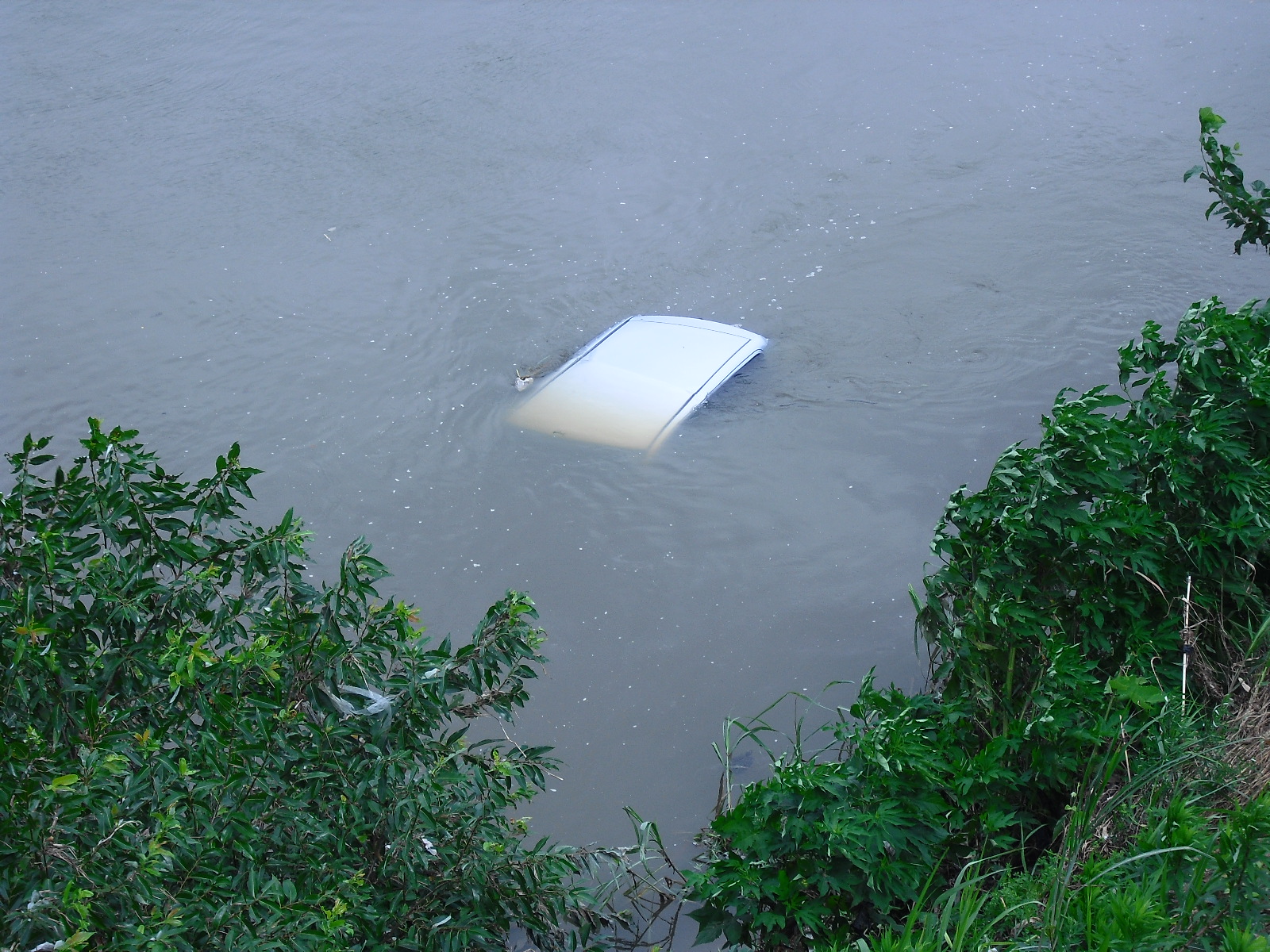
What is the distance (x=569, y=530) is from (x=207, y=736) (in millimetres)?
2768

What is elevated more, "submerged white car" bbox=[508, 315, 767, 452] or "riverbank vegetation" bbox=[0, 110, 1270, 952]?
"riverbank vegetation" bbox=[0, 110, 1270, 952]

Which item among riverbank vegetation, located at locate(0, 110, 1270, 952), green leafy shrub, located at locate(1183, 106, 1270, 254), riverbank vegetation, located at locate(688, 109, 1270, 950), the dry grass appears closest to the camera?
riverbank vegetation, located at locate(0, 110, 1270, 952)

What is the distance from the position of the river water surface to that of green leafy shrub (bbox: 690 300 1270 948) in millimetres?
973

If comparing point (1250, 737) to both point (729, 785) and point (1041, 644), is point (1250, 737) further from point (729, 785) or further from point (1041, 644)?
point (729, 785)

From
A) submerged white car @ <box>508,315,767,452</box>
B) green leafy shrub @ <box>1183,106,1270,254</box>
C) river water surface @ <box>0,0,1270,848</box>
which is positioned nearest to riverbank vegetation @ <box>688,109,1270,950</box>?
green leafy shrub @ <box>1183,106,1270,254</box>

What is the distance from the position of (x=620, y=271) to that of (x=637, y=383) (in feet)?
4.33

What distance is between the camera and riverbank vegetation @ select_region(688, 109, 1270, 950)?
7.30ft

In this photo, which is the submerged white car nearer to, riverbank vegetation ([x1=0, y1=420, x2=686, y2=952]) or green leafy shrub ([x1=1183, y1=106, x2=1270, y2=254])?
green leafy shrub ([x1=1183, y1=106, x2=1270, y2=254])

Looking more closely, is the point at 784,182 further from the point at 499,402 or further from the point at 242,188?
the point at 242,188

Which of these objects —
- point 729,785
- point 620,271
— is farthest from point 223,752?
point 620,271

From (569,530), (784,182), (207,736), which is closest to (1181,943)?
(207,736)

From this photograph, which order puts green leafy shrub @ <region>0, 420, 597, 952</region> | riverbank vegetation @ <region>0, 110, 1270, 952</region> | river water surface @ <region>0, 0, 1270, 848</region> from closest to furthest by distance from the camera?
green leafy shrub @ <region>0, 420, 597, 952</region>, riverbank vegetation @ <region>0, 110, 1270, 952</region>, river water surface @ <region>0, 0, 1270, 848</region>

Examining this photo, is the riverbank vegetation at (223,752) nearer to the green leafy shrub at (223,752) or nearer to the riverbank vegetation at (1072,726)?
the green leafy shrub at (223,752)

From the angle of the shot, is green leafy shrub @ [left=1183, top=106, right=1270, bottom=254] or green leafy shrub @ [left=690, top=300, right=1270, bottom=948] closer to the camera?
green leafy shrub @ [left=690, top=300, right=1270, bottom=948]
